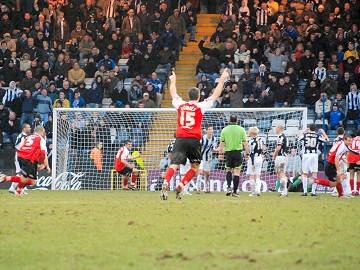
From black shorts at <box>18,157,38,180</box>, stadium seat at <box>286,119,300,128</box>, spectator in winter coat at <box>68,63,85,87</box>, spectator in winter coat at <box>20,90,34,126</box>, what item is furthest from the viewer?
spectator in winter coat at <box>68,63,85,87</box>

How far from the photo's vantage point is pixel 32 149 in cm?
2286

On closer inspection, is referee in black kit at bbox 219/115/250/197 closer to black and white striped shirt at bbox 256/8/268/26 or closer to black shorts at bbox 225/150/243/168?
black shorts at bbox 225/150/243/168

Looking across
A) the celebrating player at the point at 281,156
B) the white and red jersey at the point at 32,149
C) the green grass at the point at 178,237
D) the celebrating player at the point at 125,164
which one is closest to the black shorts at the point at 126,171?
the celebrating player at the point at 125,164

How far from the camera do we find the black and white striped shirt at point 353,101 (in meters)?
30.8

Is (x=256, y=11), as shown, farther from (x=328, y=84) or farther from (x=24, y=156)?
(x=24, y=156)

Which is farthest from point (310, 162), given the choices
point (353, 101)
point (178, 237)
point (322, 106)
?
point (178, 237)

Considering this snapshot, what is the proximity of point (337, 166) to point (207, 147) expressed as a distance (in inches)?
197

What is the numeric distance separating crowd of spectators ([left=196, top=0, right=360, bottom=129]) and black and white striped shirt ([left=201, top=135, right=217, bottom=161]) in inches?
150

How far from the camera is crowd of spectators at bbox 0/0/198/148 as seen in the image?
32.4m

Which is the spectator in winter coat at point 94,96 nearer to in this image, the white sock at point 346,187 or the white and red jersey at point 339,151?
the white and red jersey at point 339,151

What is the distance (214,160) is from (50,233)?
15.7 m

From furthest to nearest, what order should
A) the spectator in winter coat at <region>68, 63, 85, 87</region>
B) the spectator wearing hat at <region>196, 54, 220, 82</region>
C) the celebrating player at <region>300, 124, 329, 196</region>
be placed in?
1. the spectator in winter coat at <region>68, 63, 85, 87</region>
2. the spectator wearing hat at <region>196, 54, 220, 82</region>
3. the celebrating player at <region>300, 124, 329, 196</region>

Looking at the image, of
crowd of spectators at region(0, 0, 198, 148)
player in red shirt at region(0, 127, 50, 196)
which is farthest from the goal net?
player in red shirt at region(0, 127, 50, 196)

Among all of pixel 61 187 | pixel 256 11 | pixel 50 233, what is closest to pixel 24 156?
pixel 61 187
